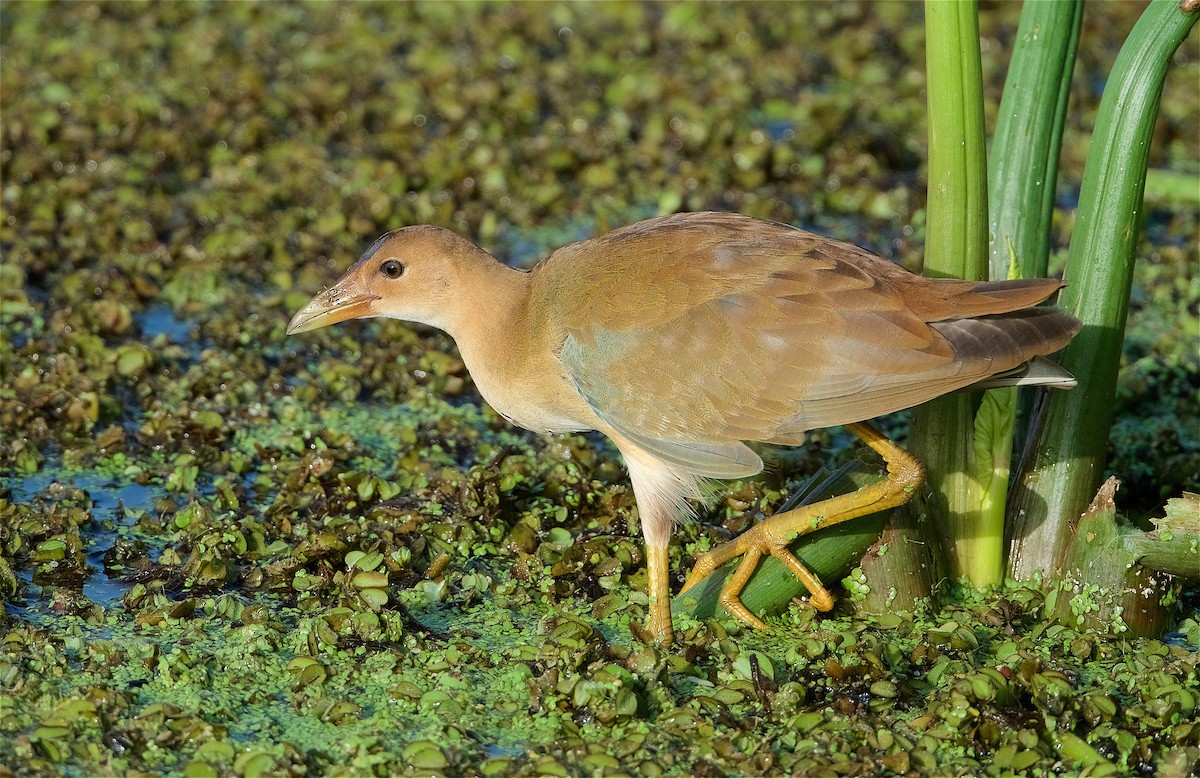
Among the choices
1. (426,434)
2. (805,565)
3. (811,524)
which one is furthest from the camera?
(426,434)

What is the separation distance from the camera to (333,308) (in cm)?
434

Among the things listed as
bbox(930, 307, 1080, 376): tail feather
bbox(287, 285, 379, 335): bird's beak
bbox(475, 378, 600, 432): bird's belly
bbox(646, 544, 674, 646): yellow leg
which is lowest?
bbox(646, 544, 674, 646): yellow leg

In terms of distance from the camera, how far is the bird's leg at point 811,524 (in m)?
3.82

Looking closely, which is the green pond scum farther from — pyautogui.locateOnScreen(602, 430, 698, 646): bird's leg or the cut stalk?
the cut stalk


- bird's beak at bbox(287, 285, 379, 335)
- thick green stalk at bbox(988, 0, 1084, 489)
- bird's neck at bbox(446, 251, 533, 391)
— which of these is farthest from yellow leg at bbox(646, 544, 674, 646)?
bird's beak at bbox(287, 285, 379, 335)

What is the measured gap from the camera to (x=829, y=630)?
3.98m

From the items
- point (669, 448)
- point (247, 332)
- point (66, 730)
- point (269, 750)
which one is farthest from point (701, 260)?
point (247, 332)

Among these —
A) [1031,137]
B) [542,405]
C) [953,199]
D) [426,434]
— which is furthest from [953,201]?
[426,434]

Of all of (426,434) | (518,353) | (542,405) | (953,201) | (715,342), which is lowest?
(426,434)

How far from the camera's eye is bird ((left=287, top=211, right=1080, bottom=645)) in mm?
3625

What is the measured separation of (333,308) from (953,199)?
6.34 ft

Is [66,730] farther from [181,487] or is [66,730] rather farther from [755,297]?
[755,297]

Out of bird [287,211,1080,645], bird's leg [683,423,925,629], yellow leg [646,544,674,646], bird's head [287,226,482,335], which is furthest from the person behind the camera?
bird's head [287,226,482,335]

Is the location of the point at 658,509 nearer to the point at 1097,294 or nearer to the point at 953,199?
the point at 953,199
